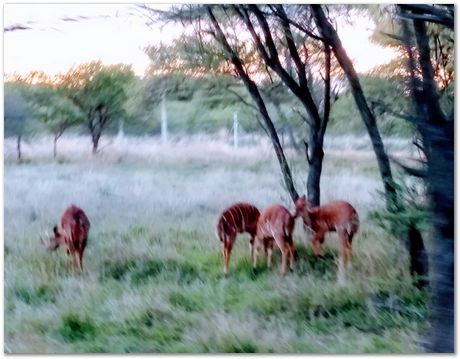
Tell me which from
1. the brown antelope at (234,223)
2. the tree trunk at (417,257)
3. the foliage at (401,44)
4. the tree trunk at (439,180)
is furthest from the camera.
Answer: the brown antelope at (234,223)

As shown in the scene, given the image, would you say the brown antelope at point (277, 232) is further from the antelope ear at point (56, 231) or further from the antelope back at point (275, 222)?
the antelope ear at point (56, 231)

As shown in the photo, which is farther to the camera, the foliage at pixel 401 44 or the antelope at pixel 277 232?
the antelope at pixel 277 232

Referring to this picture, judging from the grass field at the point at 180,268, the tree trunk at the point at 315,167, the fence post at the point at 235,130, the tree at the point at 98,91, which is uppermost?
the tree at the point at 98,91

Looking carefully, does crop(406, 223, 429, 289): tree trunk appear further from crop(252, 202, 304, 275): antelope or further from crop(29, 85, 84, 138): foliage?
crop(29, 85, 84, 138): foliage

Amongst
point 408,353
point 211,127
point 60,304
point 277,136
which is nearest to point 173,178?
point 211,127

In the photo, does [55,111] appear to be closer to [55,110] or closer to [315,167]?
[55,110]

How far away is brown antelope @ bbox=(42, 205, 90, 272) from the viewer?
2.90 metres

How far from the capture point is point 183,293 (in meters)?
2.89

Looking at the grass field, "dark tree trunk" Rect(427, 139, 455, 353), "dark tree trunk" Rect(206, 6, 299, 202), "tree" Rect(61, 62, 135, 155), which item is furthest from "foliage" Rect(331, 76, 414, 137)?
"tree" Rect(61, 62, 135, 155)

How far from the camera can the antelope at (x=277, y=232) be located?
2.92 meters

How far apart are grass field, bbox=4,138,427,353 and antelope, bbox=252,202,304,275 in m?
0.04

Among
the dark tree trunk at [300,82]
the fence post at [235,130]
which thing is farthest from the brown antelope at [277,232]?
the fence post at [235,130]

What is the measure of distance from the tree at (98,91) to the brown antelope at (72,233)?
236mm

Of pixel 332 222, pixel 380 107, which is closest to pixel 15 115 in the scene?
pixel 332 222
